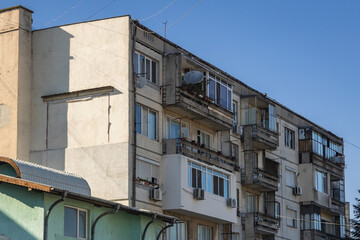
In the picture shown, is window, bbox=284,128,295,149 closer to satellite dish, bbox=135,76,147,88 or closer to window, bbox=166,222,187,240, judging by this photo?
window, bbox=166,222,187,240

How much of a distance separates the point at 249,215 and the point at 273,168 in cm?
596

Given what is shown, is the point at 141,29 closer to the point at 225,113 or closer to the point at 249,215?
the point at 225,113

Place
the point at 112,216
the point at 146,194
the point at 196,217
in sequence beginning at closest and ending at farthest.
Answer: the point at 112,216, the point at 146,194, the point at 196,217

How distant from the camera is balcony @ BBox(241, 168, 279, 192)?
1988 inches

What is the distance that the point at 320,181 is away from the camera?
192 feet

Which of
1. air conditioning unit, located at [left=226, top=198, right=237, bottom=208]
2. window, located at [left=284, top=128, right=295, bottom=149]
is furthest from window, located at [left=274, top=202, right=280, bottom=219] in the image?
air conditioning unit, located at [left=226, top=198, right=237, bottom=208]

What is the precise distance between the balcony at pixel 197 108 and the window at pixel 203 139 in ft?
1.79

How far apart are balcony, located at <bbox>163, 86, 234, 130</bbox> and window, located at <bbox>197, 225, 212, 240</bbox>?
549cm

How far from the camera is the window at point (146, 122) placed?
41.1m

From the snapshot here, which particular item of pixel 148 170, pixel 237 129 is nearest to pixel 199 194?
pixel 148 170

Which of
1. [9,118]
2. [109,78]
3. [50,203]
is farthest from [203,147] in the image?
[50,203]

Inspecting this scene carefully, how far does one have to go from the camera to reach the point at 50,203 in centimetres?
2831

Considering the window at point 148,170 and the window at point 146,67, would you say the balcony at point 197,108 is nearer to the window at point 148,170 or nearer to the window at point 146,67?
the window at point 146,67

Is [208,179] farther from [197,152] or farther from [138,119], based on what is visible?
[138,119]
